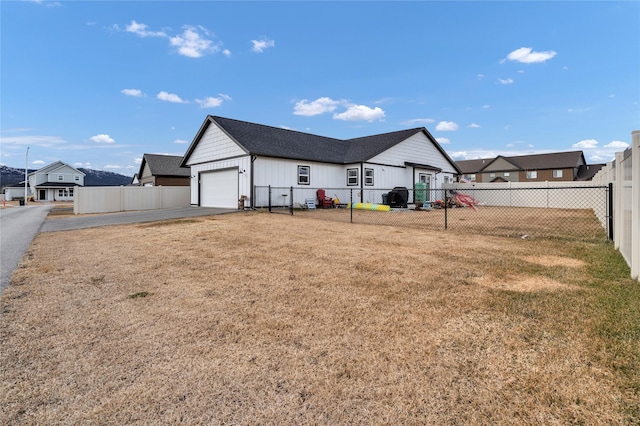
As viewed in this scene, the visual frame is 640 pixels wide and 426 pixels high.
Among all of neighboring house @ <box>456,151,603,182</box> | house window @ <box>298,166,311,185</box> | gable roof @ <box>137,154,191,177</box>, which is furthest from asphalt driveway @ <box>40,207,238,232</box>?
neighboring house @ <box>456,151,603,182</box>

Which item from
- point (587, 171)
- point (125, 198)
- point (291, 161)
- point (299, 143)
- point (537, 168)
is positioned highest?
point (537, 168)

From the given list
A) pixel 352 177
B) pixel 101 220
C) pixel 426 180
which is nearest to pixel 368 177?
pixel 352 177

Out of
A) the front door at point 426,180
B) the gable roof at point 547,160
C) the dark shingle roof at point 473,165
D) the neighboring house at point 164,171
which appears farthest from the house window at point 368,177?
the dark shingle roof at point 473,165

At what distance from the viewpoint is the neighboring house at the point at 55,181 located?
55.3 m

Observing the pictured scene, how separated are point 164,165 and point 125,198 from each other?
15.4 m

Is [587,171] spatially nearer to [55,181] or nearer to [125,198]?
[125,198]

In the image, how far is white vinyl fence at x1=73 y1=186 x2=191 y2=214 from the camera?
22.2 meters

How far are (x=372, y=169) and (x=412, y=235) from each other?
42.3 feet

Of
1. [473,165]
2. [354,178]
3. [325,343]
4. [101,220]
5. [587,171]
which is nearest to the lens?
[325,343]

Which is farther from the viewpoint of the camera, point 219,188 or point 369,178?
point 369,178

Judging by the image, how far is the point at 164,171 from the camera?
37.3 m

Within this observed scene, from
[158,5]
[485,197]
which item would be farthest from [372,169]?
[158,5]

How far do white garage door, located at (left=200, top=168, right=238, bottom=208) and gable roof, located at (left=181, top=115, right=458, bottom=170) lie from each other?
2.20 m

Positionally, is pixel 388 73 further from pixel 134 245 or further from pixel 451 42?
pixel 134 245
